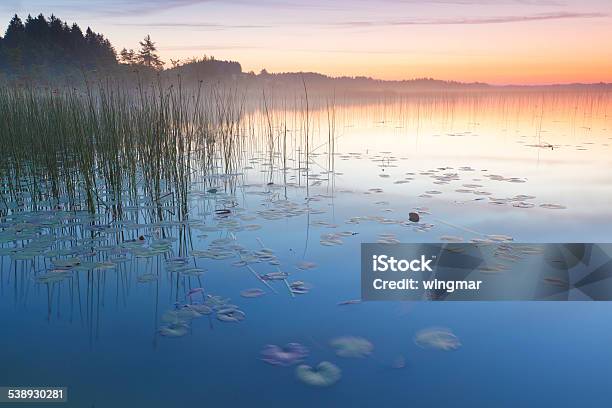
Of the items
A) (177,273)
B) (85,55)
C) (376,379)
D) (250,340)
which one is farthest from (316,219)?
(85,55)

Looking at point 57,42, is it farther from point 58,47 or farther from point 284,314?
point 284,314

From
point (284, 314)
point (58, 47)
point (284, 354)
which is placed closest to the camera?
point (284, 354)

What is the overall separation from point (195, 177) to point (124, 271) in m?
3.35

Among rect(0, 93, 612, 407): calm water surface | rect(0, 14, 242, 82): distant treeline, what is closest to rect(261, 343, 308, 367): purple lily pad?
rect(0, 93, 612, 407): calm water surface

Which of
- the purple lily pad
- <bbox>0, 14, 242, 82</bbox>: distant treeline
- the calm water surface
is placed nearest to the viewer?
the calm water surface

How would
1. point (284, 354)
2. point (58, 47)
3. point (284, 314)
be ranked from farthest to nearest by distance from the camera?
point (58, 47) → point (284, 314) → point (284, 354)

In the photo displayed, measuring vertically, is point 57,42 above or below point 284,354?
above

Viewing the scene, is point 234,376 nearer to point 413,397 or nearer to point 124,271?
point 413,397

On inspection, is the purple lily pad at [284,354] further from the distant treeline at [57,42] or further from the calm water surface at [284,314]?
the distant treeline at [57,42]

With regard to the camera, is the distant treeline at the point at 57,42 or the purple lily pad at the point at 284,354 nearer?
the purple lily pad at the point at 284,354

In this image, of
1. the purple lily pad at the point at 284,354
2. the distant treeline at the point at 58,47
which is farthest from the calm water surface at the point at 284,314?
the distant treeline at the point at 58,47

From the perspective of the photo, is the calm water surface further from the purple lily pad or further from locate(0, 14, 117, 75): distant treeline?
locate(0, 14, 117, 75): distant treeline

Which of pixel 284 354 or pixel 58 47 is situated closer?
pixel 284 354

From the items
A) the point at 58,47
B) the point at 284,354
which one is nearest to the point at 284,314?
the point at 284,354
